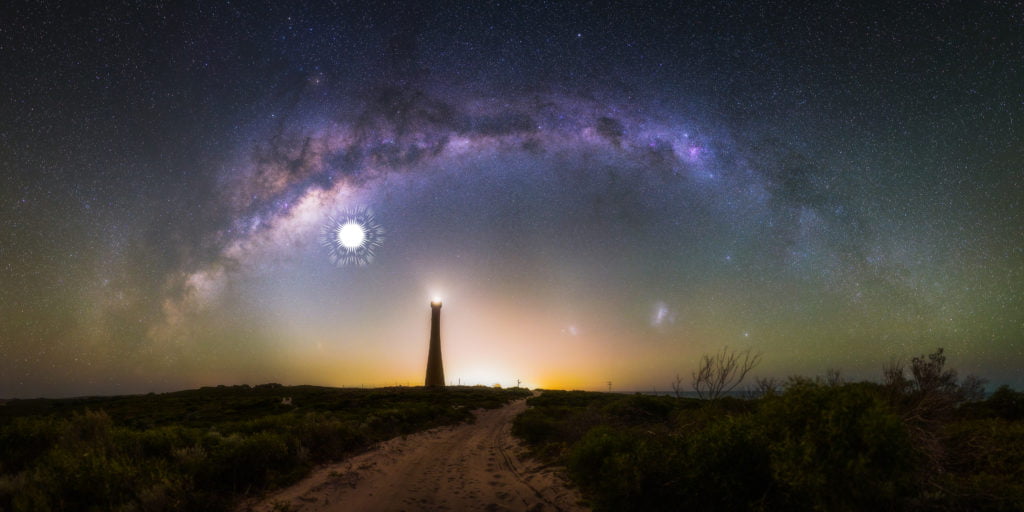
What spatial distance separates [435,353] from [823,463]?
70.6m

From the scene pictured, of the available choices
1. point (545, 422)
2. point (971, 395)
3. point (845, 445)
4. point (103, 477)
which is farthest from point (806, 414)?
point (545, 422)

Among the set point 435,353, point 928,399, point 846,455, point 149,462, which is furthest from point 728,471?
point 435,353

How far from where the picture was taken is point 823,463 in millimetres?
5637

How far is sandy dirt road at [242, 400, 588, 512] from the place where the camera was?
28.1 ft

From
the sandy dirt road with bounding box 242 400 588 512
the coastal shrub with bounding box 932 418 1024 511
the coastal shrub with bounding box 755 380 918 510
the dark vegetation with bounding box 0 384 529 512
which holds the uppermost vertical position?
the coastal shrub with bounding box 755 380 918 510

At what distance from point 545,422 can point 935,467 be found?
14.6 m

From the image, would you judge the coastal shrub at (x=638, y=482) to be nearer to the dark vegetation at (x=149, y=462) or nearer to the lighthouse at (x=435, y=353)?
the dark vegetation at (x=149, y=462)

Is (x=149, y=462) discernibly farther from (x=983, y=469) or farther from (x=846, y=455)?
(x=983, y=469)

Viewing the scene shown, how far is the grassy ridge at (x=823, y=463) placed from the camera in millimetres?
5531

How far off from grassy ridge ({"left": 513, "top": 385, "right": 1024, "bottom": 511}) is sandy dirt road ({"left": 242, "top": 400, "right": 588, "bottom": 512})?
4.43 feet

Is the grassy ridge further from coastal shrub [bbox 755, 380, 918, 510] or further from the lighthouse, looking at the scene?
the lighthouse

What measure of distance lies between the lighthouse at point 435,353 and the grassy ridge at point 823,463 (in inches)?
2551

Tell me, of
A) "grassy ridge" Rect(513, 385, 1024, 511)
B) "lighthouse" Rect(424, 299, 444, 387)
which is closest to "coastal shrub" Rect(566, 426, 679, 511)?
"grassy ridge" Rect(513, 385, 1024, 511)

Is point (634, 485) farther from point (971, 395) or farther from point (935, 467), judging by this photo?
point (971, 395)
